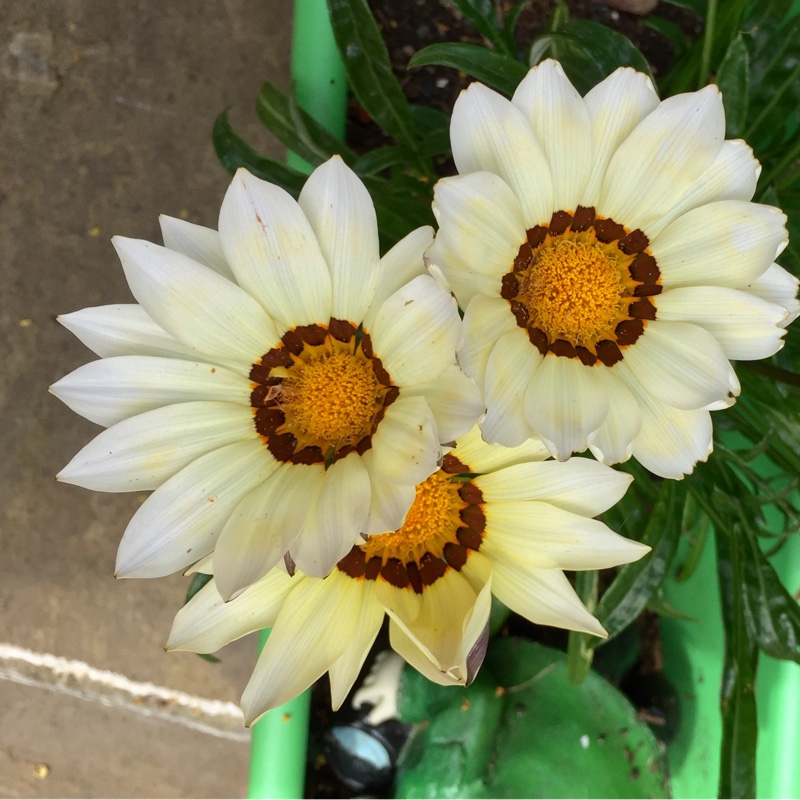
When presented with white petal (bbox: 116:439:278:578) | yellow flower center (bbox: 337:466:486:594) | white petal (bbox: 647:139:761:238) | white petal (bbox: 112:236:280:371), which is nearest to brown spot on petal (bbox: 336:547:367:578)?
yellow flower center (bbox: 337:466:486:594)

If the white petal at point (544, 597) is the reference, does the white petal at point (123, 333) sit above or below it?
above

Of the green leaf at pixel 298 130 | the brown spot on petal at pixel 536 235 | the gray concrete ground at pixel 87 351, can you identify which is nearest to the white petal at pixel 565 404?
the brown spot on petal at pixel 536 235

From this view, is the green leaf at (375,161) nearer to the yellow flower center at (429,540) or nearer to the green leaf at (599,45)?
the green leaf at (599,45)

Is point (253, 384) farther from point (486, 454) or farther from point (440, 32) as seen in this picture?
point (440, 32)

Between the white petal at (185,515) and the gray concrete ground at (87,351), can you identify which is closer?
the white petal at (185,515)

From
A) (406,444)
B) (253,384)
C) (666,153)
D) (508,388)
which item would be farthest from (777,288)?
(253,384)

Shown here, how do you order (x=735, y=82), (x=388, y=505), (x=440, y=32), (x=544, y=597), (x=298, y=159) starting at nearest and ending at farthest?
(x=388, y=505) < (x=544, y=597) < (x=735, y=82) < (x=298, y=159) < (x=440, y=32)

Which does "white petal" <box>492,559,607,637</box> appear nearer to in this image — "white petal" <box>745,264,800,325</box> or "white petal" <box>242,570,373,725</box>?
"white petal" <box>242,570,373,725</box>
